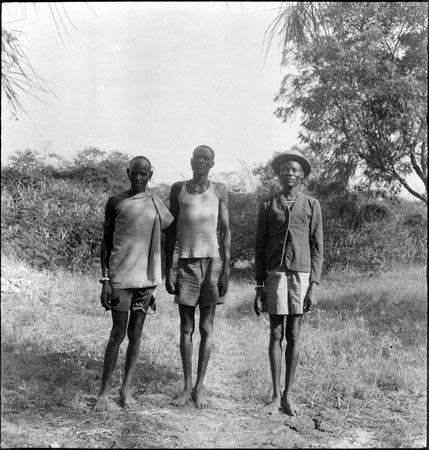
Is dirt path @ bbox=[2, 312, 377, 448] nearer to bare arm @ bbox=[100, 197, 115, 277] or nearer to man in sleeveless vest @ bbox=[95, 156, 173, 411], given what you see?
man in sleeveless vest @ bbox=[95, 156, 173, 411]

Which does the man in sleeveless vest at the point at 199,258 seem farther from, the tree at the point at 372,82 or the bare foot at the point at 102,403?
the tree at the point at 372,82

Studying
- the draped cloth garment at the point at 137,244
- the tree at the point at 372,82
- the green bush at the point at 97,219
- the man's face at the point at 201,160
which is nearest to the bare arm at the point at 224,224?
the man's face at the point at 201,160

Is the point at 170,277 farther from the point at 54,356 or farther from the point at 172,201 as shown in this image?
the point at 54,356

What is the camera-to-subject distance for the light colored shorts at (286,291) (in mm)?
3338

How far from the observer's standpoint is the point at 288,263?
335cm

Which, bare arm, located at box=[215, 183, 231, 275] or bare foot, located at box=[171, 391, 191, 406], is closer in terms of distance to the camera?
bare foot, located at box=[171, 391, 191, 406]

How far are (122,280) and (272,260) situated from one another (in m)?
1.07

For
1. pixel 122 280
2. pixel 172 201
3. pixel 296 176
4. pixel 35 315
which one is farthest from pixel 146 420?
pixel 35 315

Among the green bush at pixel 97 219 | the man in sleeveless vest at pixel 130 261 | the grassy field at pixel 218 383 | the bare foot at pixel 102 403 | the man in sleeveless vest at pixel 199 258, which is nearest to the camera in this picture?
the grassy field at pixel 218 383

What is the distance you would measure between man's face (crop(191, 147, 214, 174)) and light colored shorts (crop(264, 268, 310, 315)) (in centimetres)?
89

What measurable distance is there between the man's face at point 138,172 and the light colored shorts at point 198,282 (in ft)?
2.04

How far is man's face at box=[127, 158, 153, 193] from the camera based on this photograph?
3.32 meters

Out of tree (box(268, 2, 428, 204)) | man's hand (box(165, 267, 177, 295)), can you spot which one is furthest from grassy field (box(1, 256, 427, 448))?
tree (box(268, 2, 428, 204))

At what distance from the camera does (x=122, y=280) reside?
326 cm
